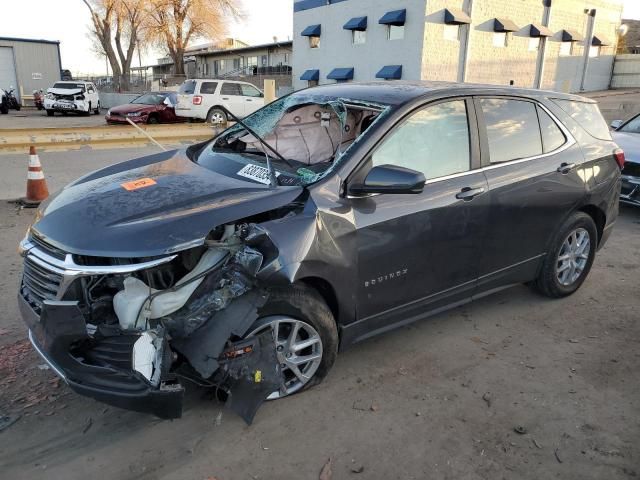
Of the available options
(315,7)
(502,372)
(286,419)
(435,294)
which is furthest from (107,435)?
(315,7)

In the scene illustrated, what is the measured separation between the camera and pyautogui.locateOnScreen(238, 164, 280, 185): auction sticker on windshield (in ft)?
10.4

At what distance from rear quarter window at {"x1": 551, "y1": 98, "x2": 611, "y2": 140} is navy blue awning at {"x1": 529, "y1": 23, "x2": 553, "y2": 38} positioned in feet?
88.5

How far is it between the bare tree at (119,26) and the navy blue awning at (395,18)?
23986mm

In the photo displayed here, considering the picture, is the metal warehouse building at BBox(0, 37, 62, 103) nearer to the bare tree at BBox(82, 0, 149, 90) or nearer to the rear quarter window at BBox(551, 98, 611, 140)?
the bare tree at BBox(82, 0, 149, 90)

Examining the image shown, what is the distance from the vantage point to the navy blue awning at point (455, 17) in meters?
24.5

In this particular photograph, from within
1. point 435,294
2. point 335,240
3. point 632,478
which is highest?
point 335,240

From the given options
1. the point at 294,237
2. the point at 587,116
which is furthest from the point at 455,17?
the point at 294,237

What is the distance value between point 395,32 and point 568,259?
79.2 feet

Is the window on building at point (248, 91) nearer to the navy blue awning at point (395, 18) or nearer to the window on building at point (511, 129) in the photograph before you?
the navy blue awning at point (395, 18)

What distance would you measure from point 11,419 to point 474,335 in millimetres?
3041

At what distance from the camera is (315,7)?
30453 millimetres

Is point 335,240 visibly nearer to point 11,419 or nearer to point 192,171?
point 192,171

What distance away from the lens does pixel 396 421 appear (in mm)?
2869

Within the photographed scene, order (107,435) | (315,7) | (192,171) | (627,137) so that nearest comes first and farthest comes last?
(107,435) → (192,171) → (627,137) → (315,7)
